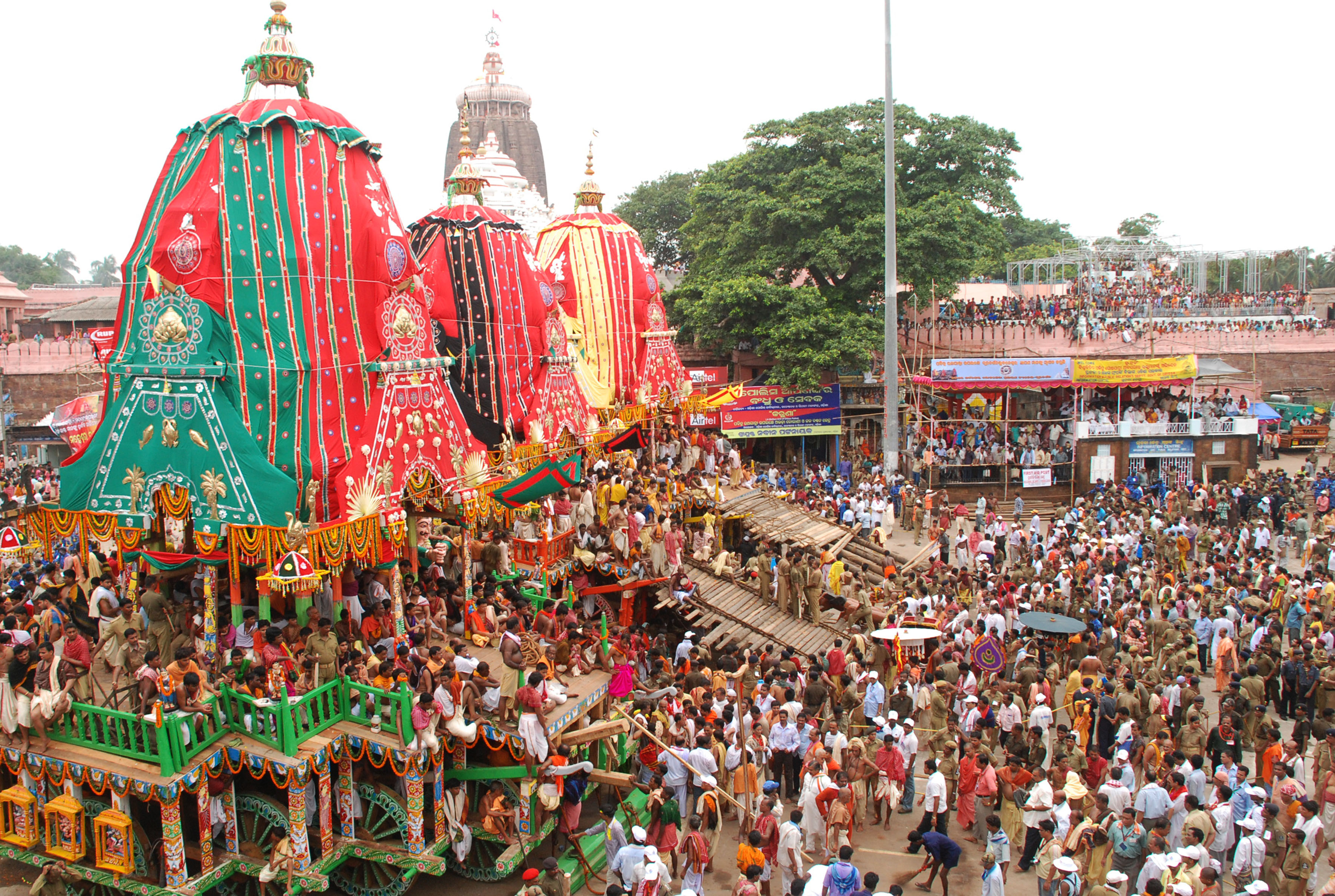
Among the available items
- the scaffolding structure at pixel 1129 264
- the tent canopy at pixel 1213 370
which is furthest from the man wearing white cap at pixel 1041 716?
the scaffolding structure at pixel 1129 264

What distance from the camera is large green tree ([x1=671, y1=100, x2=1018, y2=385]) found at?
2936cm

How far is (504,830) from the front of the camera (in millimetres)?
10281

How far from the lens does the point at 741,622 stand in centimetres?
1692

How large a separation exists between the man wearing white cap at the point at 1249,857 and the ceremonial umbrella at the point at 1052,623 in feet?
16.0

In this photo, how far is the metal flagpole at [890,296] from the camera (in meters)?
25.9

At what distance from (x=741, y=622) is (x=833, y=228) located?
16.5 metres

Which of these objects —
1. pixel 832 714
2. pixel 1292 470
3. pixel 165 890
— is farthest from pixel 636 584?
pixel 1292 470

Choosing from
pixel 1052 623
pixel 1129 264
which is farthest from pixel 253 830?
pixel 1129 264

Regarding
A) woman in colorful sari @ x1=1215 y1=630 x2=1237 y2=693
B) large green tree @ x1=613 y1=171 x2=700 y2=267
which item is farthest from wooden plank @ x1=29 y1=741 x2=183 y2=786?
large green tree @ x1=613 y1=171 x2=700 y2=267

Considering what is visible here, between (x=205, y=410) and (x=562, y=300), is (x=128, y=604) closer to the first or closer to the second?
(x=205, y=410)

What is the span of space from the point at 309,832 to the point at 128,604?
3914 mm

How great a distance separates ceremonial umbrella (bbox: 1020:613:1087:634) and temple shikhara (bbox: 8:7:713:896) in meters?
5.90

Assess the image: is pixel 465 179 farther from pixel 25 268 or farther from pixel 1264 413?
pixel 25 268

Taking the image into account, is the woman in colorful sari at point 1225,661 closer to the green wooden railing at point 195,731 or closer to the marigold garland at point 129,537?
the green wooden railing at point 195,731
